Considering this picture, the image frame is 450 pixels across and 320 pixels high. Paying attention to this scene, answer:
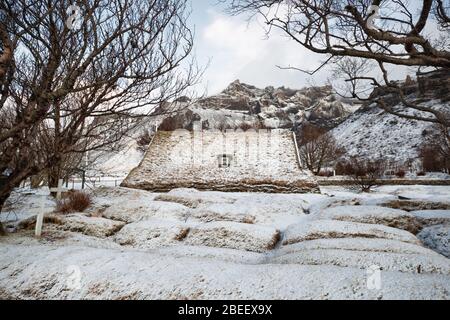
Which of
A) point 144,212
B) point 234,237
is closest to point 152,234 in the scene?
point 234,237

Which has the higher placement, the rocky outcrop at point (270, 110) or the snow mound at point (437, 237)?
the rocky outcrop at point (270, 110)

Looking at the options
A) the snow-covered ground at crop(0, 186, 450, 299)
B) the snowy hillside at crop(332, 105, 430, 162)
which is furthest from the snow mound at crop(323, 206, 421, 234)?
the snowy hillside at crop(332, 105, 430, 162)

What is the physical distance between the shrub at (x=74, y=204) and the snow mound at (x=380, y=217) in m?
7.10

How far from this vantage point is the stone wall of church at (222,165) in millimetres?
14570

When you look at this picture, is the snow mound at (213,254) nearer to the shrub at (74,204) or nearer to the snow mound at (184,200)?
the snow mound at (184,200)

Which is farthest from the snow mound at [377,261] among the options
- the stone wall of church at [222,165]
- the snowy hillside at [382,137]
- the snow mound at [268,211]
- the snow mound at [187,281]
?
the snowy hillside at [382,137]

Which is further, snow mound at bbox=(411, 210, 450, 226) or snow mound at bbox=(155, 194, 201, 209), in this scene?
snow mound at bbox=(155, 194, 201, 209)

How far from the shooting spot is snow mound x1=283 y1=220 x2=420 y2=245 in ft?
15.2

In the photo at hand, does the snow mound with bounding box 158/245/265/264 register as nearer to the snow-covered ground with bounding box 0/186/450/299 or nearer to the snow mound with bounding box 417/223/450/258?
the snow-covered ground with bounding box 0/186/450/299

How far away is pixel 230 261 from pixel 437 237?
3997 mm

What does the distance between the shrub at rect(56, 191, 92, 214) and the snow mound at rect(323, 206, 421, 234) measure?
7.10 metres
